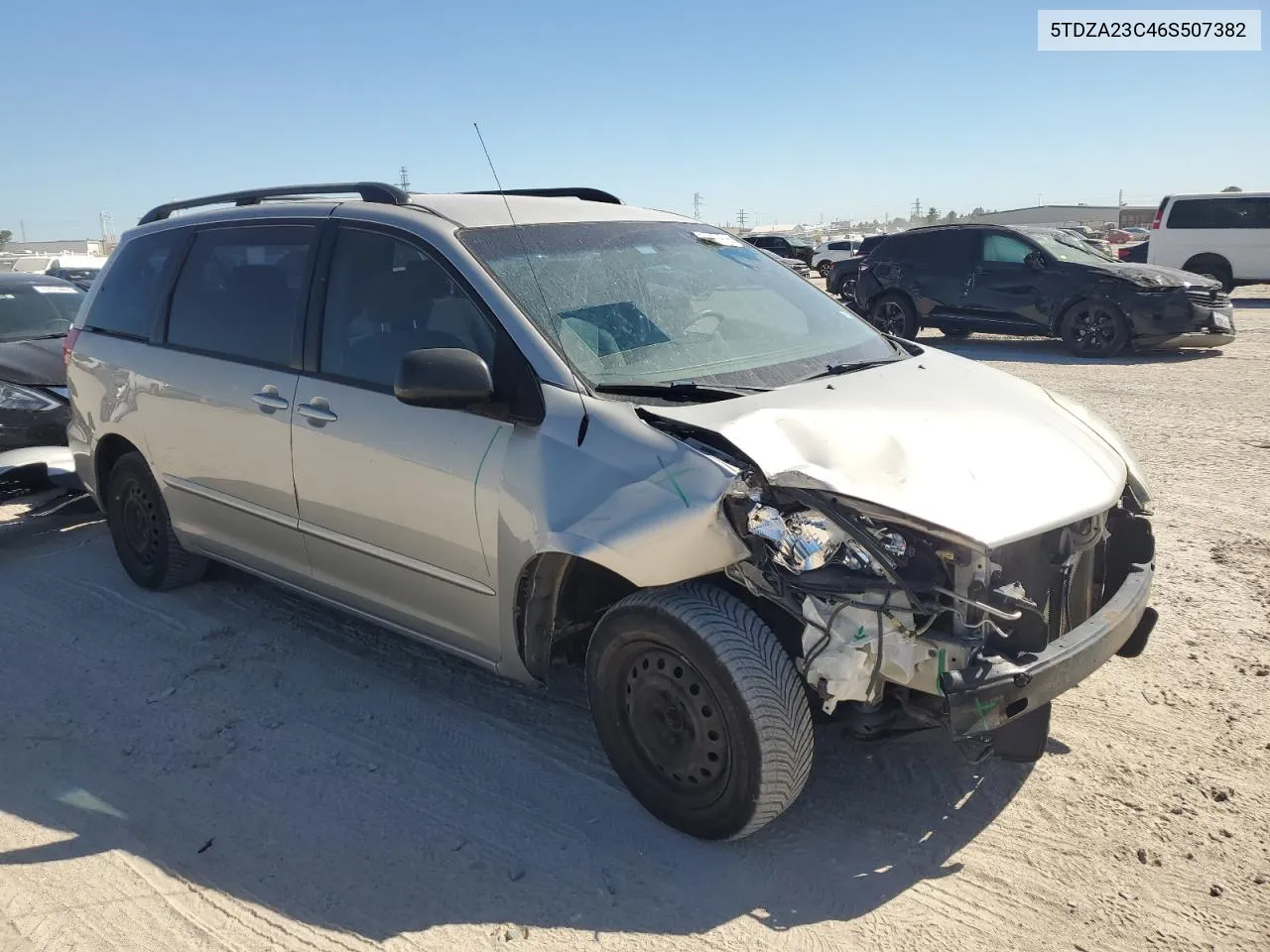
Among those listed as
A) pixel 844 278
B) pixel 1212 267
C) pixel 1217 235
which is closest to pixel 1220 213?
pixel 1217 235

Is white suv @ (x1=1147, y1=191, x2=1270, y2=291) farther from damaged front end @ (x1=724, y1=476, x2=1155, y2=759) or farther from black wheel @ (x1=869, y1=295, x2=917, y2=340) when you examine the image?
damaged front end @ (x1=724, y1=476, x2=1155, y2=759)

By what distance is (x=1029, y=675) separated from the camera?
9.13ft

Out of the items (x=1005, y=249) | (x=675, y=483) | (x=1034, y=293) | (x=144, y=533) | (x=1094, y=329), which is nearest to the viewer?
(x=675, y=483)

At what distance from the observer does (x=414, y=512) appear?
3.63 meters

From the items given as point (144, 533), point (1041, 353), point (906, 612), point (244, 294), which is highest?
point (244, 294)

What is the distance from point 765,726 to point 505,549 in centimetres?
104

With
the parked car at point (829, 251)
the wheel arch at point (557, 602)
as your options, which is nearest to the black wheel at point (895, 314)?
the wheel arch at point (557, 602)

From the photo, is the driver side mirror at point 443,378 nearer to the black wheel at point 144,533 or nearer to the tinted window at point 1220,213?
the black wheel at point 144,533

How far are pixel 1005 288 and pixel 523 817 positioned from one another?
1214 cm

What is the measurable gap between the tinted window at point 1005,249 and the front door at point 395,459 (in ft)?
37.6

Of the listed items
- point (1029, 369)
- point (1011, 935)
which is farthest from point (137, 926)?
point (1029, 369)

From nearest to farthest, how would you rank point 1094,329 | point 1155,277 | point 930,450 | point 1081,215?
1. point 930,450
2. point 1155,277
3. point 1094,329
4. point 1081,215

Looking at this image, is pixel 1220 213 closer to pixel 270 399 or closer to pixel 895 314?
pixel 895 314

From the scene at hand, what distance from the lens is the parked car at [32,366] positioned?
704cm
